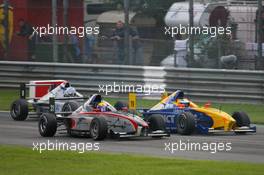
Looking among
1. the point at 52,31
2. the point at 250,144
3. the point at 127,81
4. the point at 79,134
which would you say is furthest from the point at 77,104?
the point at 52,31

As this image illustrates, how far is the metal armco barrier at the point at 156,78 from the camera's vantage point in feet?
87.8

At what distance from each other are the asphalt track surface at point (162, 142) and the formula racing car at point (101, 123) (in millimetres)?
158

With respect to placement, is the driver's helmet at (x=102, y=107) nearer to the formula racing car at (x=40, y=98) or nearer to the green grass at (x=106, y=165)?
the formula racing car at (x=40, y=98)

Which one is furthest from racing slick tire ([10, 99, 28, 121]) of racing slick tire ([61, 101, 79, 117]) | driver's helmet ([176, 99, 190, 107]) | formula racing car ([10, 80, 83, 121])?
driver's helmet ([176, 99, 190, 107])

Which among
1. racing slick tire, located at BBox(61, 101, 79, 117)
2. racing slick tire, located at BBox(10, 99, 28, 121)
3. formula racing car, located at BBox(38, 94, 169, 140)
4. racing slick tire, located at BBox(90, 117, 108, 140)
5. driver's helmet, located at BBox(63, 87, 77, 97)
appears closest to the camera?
racing slick tire, located at BBox(90, 117, 108, 140)

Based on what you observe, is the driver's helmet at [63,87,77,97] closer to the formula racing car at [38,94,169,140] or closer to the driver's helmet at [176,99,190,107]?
the formula racing car at [38,94,169,140]

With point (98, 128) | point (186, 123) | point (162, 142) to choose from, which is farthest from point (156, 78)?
point (162, 142)

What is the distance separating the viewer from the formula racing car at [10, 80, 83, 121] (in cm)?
2395

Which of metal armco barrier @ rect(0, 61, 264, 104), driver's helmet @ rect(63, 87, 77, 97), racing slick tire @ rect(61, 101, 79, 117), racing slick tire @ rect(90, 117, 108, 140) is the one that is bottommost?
racing slick tire @ rect(90, 117, 108, 140)

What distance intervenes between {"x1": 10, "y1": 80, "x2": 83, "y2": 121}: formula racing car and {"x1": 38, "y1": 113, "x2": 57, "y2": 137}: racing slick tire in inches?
Answer: 101

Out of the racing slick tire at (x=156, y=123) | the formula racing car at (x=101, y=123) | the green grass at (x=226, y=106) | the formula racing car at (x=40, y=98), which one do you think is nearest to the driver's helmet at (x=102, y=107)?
the formula racing car at (x=101, y=123)

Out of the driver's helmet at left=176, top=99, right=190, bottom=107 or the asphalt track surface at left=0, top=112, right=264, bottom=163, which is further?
the driver's helmet at left=176, top=99, right=190, bottom=107

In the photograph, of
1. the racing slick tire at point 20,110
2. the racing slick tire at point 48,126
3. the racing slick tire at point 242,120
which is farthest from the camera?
the racing slick tire at point 20,110

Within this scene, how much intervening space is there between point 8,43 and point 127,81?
4398mm
